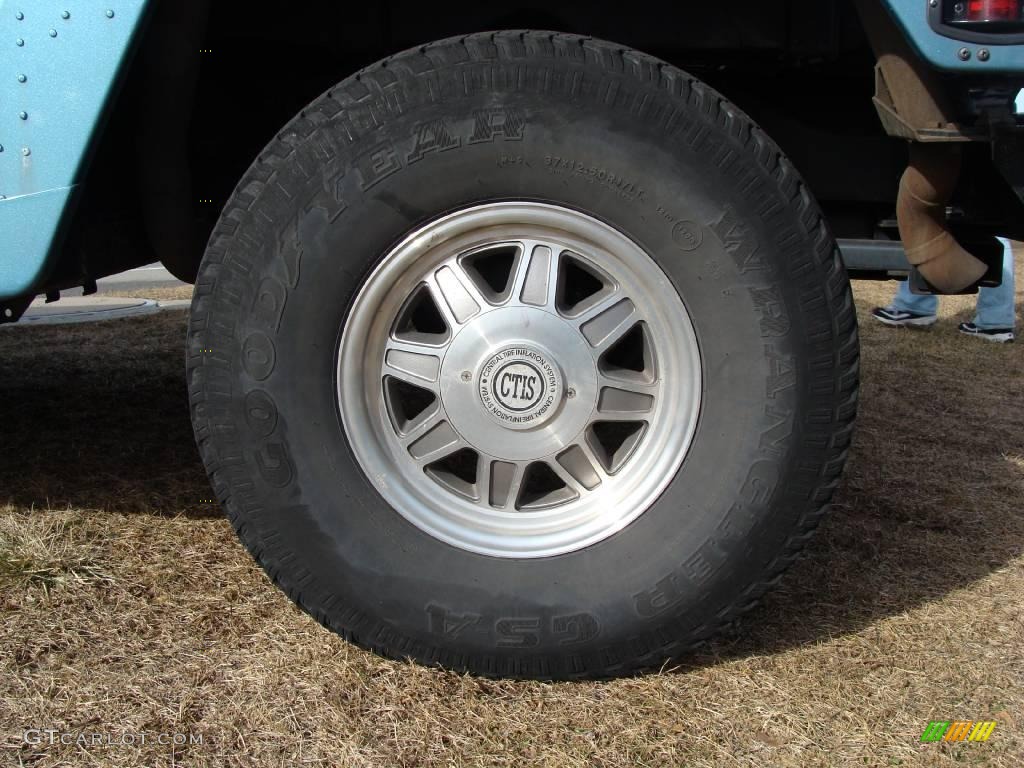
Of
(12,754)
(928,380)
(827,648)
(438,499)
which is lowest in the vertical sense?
(928,380)

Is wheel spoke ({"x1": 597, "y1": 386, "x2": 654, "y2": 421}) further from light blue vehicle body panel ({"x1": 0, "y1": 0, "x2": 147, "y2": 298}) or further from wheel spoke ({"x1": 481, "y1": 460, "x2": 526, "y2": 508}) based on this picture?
light blue vehicle body panel ({"x1": 0, "y1": 0, "x2": 147, "y2": 298})

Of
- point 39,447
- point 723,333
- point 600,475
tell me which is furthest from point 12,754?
point 39,447

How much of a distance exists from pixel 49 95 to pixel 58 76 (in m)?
0.04

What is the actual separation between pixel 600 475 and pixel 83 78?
4.11 ft

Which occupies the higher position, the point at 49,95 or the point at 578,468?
the point at 49,95

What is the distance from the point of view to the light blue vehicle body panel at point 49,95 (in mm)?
1636

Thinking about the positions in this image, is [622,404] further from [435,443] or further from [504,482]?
[435,443]

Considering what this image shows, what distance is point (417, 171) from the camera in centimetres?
169

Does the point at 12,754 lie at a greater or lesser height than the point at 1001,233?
lesser

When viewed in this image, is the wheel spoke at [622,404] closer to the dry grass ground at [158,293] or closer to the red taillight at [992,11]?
the red taillight at [992,11]

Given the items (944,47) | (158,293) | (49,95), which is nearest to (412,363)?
(49,95)

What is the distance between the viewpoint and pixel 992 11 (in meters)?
1.58

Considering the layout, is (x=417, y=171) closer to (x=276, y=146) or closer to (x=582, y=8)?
(x=276, y=146)

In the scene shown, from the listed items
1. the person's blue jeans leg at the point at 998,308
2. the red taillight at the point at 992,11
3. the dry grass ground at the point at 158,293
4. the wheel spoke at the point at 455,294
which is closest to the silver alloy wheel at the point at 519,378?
the wheel spoke at the point at 455,294
